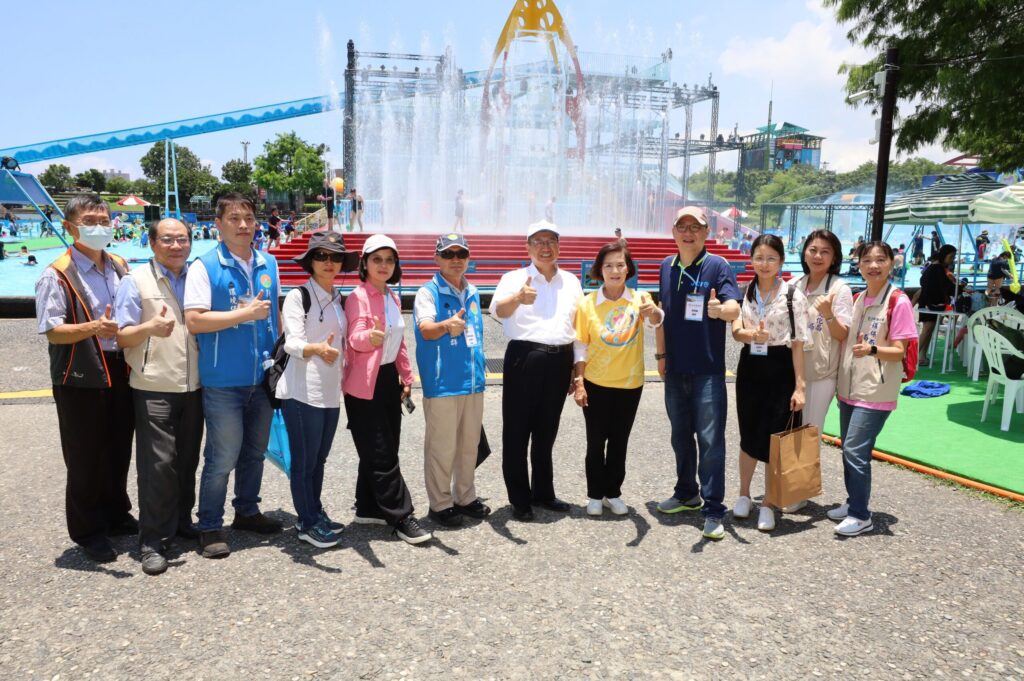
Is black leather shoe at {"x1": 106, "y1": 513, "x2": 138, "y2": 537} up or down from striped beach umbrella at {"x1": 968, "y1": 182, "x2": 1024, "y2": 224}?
down

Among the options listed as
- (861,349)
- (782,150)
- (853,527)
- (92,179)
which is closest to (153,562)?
(853,527)

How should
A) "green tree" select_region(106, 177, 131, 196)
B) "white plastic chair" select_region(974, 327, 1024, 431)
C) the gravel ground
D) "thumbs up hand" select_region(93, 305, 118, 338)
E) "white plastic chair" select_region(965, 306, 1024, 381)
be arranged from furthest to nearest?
1. "green tree" select_region(106, 177, 131, 196)
2. "white plastic chair" select_region(965, 306, 1024, 381)
3. "white plastic chair" select_region(974, 327, 1024, 431)
4. "thumbs up hand" select_region(93, 305, 118, 338)
5. the gravel ground

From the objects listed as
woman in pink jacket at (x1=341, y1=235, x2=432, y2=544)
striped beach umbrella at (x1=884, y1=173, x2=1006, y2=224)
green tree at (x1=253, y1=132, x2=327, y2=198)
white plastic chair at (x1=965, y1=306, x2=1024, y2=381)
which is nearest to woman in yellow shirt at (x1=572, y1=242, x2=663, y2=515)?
woman in pink jacket at (x1=341, y1=235, x2=432, y2=544)

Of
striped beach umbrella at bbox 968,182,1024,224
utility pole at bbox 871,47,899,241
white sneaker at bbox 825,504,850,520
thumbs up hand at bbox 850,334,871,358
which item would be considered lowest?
white sneaker at bbox 825,504,850,520

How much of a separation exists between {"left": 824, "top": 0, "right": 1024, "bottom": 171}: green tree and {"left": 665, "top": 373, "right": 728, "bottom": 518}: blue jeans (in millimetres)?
8365

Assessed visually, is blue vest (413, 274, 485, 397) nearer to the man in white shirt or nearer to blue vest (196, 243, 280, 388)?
the man in white shirt

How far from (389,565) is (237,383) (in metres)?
1.24

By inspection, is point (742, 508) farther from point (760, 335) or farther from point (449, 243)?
point (449, 243)

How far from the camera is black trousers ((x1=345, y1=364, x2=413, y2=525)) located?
3738 millimetres

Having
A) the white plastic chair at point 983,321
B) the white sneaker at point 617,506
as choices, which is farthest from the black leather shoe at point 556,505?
the white plastic chair at point 983,321

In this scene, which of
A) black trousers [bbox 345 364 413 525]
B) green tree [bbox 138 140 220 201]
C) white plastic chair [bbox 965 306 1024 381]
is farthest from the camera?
green tree [bbox 138 140 220 201]

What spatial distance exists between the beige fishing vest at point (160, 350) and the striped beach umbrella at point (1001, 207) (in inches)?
327

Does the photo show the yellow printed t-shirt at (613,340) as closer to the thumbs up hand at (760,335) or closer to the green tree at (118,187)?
the thumbs up hand at (760,335)

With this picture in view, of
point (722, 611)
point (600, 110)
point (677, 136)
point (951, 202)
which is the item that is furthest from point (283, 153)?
point (722, 611)
